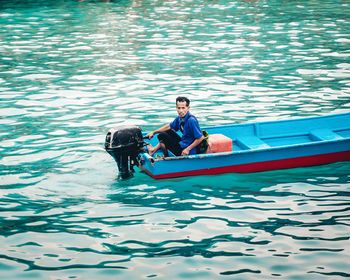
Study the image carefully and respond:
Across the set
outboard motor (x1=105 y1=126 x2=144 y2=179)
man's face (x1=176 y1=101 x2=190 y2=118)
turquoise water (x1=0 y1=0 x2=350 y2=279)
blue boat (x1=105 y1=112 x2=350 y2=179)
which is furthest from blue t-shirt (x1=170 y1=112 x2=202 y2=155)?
outboard motor (x1=105 y1=126 x2=144 y2=179)

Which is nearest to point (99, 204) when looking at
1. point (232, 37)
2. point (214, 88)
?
point (214, 88)

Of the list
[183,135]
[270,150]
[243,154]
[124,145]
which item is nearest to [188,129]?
[183,135]

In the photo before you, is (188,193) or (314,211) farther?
(188,193)

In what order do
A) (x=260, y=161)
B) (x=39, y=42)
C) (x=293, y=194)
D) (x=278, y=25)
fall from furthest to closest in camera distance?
1. (x=278, y=25)
2. (x=39, y=42)
3. (x=260, y=161)
4. (x=293, y=194)

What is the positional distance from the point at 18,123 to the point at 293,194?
8188 millimetres

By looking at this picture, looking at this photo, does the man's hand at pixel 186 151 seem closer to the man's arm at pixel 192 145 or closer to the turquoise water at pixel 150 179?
the man's arm at pixel 192 145

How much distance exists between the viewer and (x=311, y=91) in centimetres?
1998

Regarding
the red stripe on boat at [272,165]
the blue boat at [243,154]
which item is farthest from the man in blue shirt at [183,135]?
the red stripe on boat at [272,165]

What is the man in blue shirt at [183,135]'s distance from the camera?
42.1ft

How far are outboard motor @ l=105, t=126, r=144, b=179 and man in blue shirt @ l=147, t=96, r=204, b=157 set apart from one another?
1.86ft

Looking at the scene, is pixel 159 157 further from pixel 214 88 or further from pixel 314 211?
pixel 214 88

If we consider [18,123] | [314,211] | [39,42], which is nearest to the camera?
[314,211]

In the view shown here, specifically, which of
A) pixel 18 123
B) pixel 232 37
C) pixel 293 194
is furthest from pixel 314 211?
pixel 232 37

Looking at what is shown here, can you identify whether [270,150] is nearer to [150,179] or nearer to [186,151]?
[186,151]
